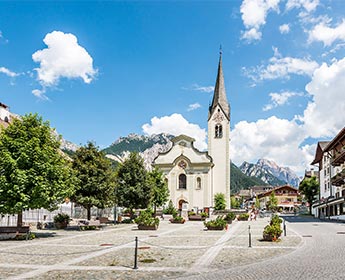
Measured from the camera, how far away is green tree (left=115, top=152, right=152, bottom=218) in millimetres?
41500

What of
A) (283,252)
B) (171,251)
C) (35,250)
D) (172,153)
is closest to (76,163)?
(35,250)

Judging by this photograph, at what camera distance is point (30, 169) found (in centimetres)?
2202

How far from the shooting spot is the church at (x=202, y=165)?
73875 mm

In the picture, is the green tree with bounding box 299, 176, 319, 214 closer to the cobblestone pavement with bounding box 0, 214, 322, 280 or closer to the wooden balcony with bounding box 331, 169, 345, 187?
the wooden balcony with bounding box 331, 169, 345, 187

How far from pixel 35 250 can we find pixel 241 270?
9.64 meters

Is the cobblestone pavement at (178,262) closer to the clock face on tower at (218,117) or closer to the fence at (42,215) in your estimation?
the fence at (42,215)

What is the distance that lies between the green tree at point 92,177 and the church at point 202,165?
39.8 meters

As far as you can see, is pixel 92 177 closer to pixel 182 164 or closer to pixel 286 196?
pixel 182 164

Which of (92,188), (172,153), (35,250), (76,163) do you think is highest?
(172,153)

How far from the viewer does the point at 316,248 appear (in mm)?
17344

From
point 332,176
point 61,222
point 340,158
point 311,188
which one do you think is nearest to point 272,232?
point 61,222

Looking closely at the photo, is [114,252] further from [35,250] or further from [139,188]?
[139,188]

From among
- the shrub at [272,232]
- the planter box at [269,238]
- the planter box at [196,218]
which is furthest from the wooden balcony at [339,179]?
the planter box at [269,238]

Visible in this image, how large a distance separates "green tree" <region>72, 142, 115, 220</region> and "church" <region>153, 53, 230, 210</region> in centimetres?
3981
